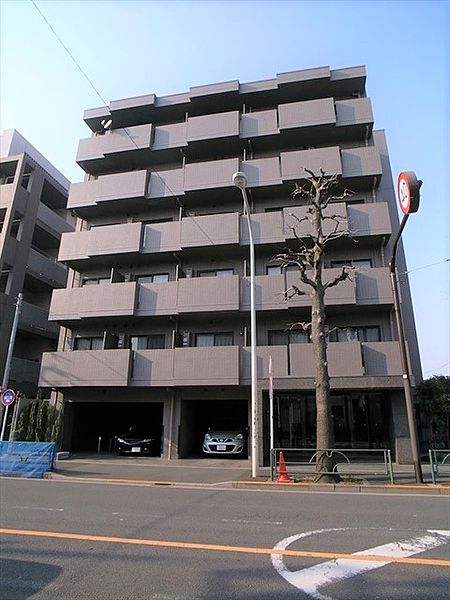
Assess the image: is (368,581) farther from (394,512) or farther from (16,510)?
(16,510)

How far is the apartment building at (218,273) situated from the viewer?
1814 cm

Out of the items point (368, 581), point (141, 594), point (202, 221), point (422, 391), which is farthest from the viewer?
point (202, 221)

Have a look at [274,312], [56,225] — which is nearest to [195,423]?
[274,312]

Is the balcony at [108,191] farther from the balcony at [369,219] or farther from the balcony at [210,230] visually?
the balcony at [369,219]

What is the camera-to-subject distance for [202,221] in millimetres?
20500

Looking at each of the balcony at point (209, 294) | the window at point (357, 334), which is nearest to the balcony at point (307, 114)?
the balcony at point (209, 294)

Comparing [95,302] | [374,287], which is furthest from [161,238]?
[374,287]

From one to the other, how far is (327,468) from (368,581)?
7.65 meters

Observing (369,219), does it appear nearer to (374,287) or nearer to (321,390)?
(374,287)

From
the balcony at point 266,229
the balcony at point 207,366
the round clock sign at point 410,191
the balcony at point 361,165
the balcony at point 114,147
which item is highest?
the balcony at point 114,147

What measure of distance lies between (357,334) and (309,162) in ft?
A: 27.8

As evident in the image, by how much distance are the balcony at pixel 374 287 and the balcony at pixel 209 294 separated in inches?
208

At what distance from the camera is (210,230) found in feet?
66.5

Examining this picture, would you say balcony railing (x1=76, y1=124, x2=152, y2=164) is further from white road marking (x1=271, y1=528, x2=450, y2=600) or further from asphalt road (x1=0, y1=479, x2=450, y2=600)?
white road marking (x1=271, y1=528, x2=450, y2=600)
